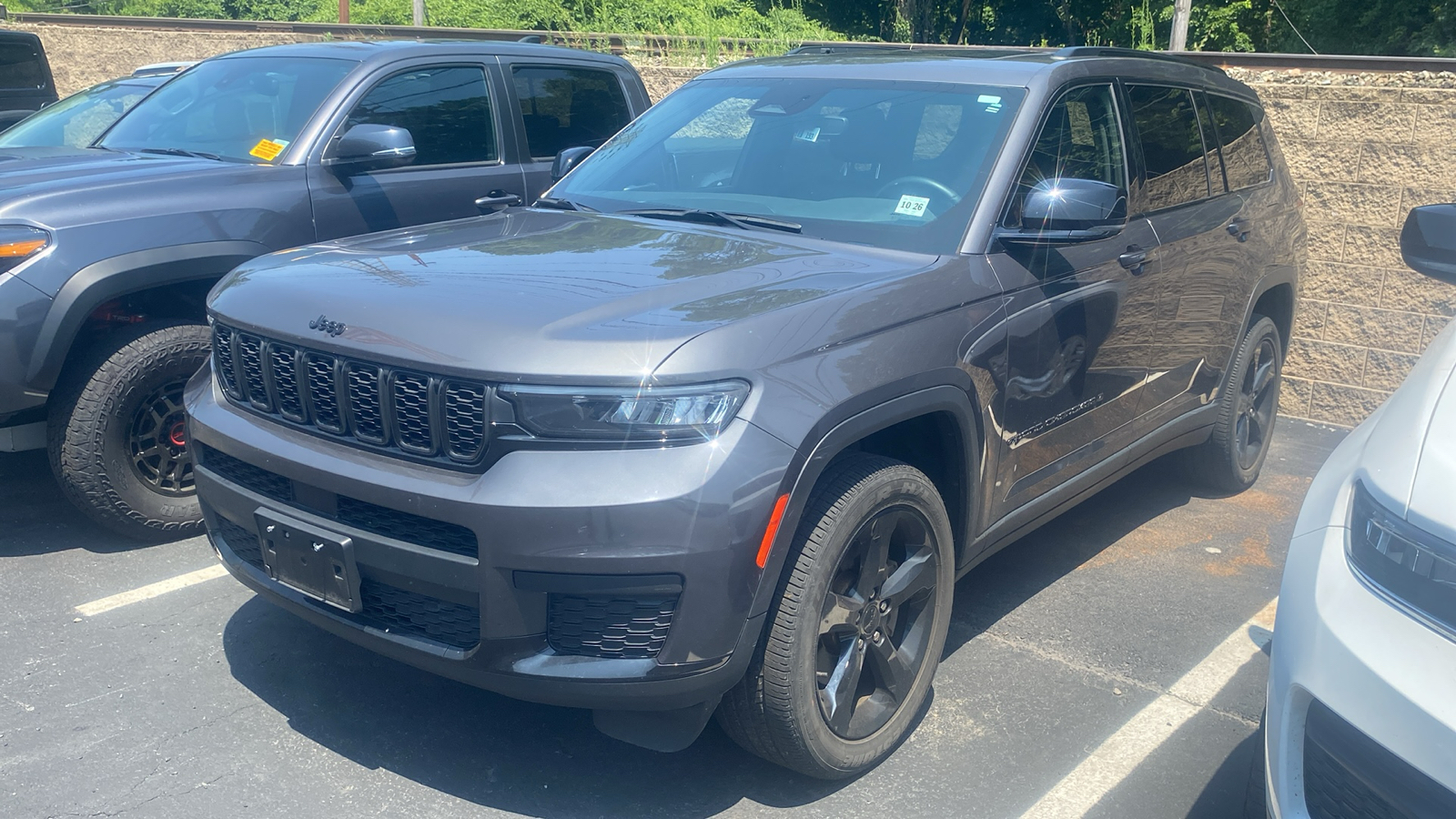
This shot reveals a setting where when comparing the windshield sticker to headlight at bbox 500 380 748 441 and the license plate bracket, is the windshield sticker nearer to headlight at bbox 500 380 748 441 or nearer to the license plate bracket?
headlight at bbox 500 380 748 441

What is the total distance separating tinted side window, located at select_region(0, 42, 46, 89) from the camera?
11547mm

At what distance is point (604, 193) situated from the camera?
4.07 meters

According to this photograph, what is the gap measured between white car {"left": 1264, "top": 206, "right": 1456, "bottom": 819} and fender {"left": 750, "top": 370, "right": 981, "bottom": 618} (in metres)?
0.93

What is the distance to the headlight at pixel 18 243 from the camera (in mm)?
3977

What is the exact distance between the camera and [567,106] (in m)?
6.23

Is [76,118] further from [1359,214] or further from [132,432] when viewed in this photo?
[1359,214]

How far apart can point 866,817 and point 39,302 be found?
3176 mm

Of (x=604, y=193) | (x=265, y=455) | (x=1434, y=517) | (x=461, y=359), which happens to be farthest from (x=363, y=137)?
(x=1434, y=517)

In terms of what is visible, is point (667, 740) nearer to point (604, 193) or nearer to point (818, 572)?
point (818, 572)

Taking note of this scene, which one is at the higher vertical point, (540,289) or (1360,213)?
(540,289)

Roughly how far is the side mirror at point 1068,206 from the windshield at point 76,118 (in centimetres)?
526

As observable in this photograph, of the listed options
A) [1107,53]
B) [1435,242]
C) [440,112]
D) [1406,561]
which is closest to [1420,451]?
[1406,561]

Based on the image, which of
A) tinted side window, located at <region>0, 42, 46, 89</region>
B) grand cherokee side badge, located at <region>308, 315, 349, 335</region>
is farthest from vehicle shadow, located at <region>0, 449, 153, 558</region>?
tinted side window, located at <region>0, 42, 46, 89</region>

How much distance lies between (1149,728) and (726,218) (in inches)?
76.3
